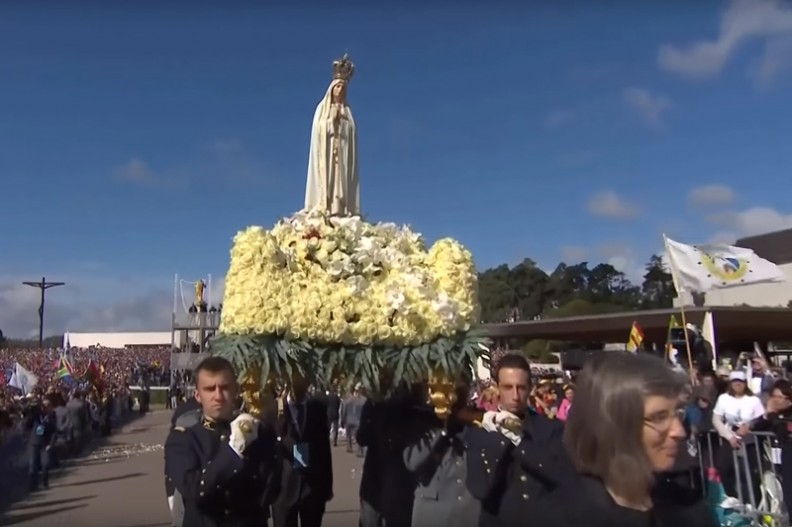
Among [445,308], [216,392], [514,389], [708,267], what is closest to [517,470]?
[514,389]

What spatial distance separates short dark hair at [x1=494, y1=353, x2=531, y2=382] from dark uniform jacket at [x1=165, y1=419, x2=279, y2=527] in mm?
1213

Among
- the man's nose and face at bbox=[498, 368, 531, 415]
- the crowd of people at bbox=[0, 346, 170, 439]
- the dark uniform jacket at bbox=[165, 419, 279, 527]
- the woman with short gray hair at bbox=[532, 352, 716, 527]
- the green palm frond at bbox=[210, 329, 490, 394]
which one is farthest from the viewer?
the crowd of people at bbox=[0, 346, 170, 439]

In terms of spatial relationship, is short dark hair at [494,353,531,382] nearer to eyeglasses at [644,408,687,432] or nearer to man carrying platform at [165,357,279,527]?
man carrying platform at [165,357,279,527]

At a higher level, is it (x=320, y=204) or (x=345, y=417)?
(x=320, y=204)

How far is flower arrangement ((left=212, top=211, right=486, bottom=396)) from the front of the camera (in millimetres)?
4445

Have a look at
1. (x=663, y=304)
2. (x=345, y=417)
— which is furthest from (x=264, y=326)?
(x=663, y=304)

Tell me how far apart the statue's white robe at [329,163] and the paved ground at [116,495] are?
373 centimetres

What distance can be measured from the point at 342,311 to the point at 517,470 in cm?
174

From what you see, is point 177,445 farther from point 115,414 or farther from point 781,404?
point 115,414

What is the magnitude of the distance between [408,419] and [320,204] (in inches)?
98.8

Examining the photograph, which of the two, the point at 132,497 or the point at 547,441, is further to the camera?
the point at 132,497

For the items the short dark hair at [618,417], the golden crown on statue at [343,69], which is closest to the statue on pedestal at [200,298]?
the golden crown on statue at [343,69]

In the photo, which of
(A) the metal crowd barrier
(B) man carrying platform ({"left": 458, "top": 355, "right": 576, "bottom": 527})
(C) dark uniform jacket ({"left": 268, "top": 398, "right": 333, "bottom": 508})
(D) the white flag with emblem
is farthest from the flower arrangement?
(D) the white flag with emblem

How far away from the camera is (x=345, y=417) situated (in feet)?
53.7
